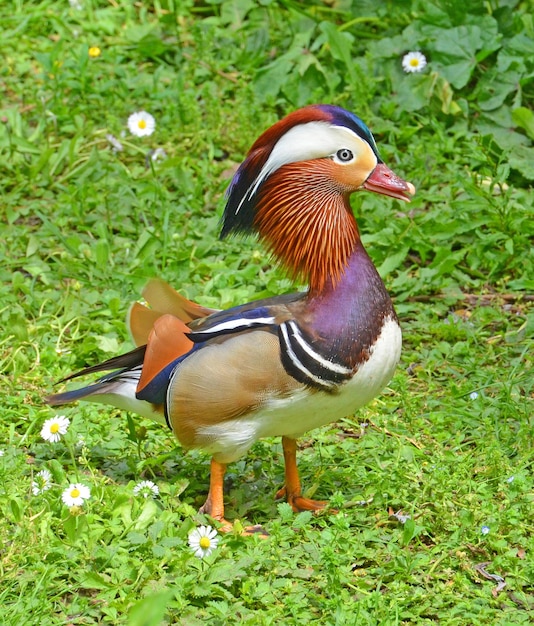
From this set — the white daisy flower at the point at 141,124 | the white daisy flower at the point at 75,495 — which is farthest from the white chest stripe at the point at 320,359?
the white daisy flower at the point at 141,124

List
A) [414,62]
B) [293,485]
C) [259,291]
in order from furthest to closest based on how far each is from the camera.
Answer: [414,62] → [259,291] → [293,485]

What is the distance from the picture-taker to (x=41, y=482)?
10.9ft

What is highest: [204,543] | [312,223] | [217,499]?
→ [312,223]

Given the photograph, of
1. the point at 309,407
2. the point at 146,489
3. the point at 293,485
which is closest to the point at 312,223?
the point at 309,407

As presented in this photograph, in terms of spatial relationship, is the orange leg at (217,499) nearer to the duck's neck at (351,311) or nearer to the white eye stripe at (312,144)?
the duck's neck at (351,311)

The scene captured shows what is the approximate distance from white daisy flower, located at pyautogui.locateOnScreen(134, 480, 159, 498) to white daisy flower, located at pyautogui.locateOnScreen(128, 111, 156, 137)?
2.38 meters

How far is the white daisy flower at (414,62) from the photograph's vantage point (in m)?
5.57

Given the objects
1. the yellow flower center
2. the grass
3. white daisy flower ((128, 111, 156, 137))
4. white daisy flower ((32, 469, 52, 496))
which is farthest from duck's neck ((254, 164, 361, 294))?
white daisy flower ((128, 111, 156, 137))

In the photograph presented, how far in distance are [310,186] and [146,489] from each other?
1.09m

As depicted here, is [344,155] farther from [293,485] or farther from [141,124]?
[141,124]

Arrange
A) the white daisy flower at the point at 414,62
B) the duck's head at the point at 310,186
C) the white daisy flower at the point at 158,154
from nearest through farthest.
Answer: the duck's head at the point at 310,186 < the white daisy flower at the point at 158,154 < the white daisy flower at the point at 414,62

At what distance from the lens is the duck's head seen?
3.17 metres

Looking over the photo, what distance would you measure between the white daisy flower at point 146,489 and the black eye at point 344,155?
1196 mm

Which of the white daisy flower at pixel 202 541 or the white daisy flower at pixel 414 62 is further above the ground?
the white daisy flower at pixel 414 62
